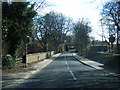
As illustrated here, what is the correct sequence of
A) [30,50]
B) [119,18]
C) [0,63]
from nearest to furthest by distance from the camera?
[0,63] → [119,18] → [30,50]

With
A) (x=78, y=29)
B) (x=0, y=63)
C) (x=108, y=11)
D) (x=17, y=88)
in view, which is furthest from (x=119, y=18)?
(x=78, y=29)

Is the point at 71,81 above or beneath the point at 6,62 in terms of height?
beneath

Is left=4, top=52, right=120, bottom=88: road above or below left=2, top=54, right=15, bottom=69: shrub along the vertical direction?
below

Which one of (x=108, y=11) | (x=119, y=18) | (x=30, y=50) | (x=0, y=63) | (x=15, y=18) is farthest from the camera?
(x=30, y=50)

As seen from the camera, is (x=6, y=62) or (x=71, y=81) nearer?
(x=71, y=81)

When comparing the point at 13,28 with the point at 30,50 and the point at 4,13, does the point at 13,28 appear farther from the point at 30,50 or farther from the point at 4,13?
the point at 30,50

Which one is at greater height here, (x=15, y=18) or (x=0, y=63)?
(x=15, y=18)

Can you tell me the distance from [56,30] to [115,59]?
64456mm

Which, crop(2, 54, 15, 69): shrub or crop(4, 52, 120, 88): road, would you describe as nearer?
crop(4, 52, 120, 88): road

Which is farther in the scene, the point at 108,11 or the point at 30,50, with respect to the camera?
the point at 30,50

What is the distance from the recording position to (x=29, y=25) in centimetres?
2431

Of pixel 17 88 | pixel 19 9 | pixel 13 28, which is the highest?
pixel 19 9

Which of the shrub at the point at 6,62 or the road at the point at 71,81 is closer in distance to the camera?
the road at the point at 71,81

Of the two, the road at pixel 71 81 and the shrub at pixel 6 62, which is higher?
the shrub at pixel 6 62
